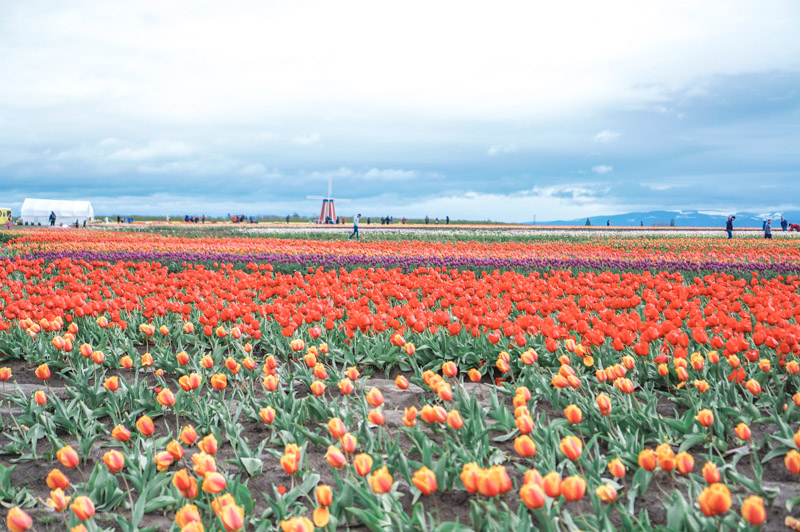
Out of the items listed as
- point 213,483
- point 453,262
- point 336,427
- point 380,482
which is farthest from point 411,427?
point 453,262

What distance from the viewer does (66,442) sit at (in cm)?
414

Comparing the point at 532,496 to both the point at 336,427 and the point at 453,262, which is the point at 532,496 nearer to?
the point at 336,427

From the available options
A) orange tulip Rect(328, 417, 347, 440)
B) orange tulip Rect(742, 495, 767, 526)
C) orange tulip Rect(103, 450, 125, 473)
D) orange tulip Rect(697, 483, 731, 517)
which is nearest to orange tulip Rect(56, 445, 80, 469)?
orange tulip Rect(103, 450, 125, 473)

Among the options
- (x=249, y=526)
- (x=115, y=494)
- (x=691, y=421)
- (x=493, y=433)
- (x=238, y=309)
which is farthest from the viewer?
(x=238, y=309)

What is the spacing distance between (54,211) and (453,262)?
65.6 meters

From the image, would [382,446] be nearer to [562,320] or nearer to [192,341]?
[562,320]

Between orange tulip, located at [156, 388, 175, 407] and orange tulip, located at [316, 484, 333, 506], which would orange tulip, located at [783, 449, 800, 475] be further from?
orange tulip, located at [156, 388, 175, 407]

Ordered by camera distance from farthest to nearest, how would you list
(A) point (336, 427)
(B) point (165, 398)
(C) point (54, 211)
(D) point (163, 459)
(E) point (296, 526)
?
(C) point (54, 211) → (B) point (165, 398) → (D) point (163, 459) → (A) point (336, 427) → (E) point (296, 526)

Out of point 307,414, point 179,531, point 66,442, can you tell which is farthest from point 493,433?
point 66,442

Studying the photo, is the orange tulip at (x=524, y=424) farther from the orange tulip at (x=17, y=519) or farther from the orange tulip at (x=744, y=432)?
the orange tulip at (x=17, y=519)

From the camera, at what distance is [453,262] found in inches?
499

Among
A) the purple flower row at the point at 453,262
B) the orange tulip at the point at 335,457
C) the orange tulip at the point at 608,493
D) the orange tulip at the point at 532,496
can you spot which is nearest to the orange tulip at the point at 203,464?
the orange tulip at the point at 335,457

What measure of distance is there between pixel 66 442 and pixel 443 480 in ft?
8.98

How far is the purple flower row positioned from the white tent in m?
58.7
